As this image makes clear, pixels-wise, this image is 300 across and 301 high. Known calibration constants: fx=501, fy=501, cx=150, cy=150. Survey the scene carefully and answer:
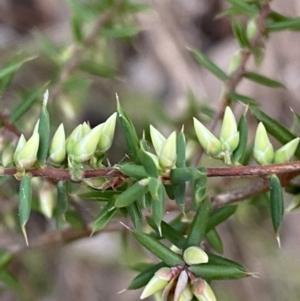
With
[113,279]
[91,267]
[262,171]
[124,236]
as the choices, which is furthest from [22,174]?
[113,279]

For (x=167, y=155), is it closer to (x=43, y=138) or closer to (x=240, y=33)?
(x=43, y=138)

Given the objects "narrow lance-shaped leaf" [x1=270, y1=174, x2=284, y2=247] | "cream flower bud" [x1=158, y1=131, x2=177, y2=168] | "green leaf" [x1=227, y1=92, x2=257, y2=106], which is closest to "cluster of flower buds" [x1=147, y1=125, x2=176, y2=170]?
"cream flower bud" [x1=158, y1=131, x2=177, y2=168]

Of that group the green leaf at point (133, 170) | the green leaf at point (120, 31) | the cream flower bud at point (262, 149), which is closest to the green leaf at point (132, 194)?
the green leaf at point (133, 170)

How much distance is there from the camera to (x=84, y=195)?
49 centimetres

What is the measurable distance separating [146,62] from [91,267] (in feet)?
2.52

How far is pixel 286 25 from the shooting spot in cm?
62

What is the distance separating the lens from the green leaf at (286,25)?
606mm

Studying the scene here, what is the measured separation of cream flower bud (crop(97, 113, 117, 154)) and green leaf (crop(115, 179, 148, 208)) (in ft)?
0.16

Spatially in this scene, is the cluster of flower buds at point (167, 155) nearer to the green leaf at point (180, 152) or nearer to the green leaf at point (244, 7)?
the green leaf at point (180, 152)

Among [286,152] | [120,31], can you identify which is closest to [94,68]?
[120,31]

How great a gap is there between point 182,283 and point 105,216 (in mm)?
111

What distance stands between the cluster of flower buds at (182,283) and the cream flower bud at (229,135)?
10 centimetres

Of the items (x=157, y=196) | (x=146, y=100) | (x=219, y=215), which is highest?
(x=157, y=196)

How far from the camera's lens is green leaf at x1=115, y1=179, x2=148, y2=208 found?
449 mm
